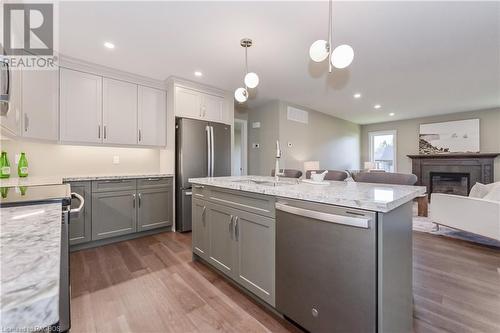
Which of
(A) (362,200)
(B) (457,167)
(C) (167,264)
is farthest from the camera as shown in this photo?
(B) (457,167)

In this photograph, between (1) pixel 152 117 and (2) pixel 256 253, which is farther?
(1) pixel 152 117

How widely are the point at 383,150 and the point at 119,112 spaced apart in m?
7.98

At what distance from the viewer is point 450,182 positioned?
6203 millimetres

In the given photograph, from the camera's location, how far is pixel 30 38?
88.3 inches

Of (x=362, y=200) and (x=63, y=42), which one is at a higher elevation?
(x=63, y=42)

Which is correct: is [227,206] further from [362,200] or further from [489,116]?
[489,116]

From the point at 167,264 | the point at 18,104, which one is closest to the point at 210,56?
the point at 18,104

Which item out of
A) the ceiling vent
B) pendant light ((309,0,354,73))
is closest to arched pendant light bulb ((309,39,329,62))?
pendant light ((309,0,354,73))

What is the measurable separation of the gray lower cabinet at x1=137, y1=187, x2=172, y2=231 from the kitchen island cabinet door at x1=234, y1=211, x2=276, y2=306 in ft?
6.63

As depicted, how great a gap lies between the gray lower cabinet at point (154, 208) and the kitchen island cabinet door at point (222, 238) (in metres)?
1.59

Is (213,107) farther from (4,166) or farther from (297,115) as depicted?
(4,166)

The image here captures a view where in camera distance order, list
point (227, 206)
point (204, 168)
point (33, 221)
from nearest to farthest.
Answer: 1. point (33, 221)
2. point (227, 206)
3. point (204, 168)

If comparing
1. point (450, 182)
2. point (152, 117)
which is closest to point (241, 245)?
point (152, 117)

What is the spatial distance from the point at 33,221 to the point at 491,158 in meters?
8.35
